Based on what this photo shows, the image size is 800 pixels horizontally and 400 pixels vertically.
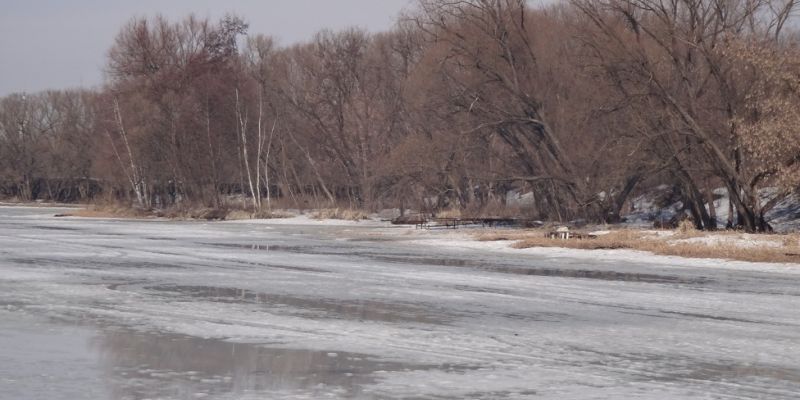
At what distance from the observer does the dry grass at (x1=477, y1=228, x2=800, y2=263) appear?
86.5ft

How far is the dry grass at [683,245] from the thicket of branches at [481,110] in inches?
122

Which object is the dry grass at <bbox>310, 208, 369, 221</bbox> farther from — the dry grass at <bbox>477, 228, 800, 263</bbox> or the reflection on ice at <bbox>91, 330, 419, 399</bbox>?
the reflection on ice at <bbox>91, 330, 419, 399</bbox>

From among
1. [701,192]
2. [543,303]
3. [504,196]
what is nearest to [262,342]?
[543,303]

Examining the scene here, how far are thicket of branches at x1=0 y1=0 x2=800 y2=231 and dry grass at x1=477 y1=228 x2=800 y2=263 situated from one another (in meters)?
3.11

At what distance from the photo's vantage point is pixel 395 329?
13781mm

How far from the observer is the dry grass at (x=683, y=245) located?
26.4 metres

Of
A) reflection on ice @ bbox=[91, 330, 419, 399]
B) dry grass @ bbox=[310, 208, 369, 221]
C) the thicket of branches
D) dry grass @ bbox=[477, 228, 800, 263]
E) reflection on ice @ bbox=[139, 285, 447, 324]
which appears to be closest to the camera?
reflection on ice @ bbox=[91, 330, 419, 399]

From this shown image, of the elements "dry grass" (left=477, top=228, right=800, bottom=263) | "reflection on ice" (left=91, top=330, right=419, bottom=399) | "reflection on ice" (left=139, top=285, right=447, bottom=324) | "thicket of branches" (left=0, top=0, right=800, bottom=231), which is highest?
"thicket of branches" (left=0, top=0, right=800, bottom=231)

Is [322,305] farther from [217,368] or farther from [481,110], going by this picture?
[481,110]

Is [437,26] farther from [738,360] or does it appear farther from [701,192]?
[738,360]

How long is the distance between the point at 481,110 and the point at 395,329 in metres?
33.8

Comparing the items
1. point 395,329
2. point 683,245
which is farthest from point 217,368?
point 683,245

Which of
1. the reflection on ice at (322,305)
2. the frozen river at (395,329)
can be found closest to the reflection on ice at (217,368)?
the frozen river at (395,329)

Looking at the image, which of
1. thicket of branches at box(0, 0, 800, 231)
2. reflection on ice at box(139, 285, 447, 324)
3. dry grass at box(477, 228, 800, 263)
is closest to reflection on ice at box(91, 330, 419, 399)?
reflection on ice at box(139, 285, 447, 324)
